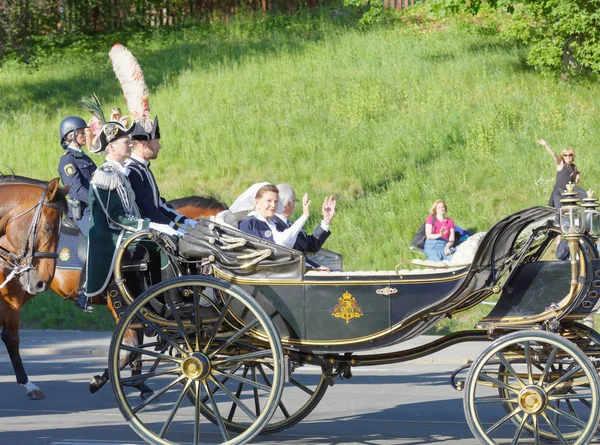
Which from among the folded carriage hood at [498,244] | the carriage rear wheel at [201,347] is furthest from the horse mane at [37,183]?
the folded carriage hood at [498,244]

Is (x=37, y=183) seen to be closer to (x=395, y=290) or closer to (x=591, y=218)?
(x=395, y=290)

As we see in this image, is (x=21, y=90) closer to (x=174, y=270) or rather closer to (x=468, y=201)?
(x=468, y=201)

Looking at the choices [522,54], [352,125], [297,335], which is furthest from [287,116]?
[297,335]

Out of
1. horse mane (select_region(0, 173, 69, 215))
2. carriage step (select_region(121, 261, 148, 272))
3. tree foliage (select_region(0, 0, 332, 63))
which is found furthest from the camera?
tree foliage (select_region(0, 0, 332, 63))

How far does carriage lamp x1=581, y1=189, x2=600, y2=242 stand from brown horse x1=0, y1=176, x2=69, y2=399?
14.7 feet

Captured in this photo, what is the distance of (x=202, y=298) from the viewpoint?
6707mm

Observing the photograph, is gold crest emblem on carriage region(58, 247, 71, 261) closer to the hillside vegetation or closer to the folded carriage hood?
the folded carriage hood

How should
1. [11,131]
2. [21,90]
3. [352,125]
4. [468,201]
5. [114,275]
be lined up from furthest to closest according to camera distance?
[21,90]
[11,131]
[352,125]
[468,201]
[114,275]

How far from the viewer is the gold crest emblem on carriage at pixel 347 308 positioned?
632 cm

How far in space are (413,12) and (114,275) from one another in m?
19.4

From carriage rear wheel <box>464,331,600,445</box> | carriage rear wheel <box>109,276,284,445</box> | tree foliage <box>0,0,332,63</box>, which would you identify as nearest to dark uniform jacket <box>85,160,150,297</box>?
carriage rear wheel <box>109,276,284,445</box>

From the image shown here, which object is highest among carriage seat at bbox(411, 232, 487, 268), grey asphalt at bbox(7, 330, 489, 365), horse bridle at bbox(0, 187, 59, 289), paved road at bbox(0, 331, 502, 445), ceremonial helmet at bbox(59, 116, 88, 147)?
ceremonial helmet at bbox(59, 116, 88, 147)

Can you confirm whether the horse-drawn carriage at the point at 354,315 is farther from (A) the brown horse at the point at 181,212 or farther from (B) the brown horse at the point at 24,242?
(A) the brown horse at the point at 181,212

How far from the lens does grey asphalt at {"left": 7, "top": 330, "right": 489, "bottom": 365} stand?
11523mm
